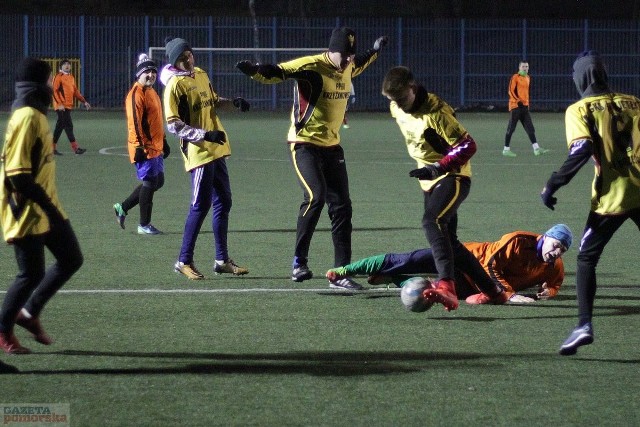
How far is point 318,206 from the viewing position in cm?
968

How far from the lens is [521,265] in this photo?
9.22 m

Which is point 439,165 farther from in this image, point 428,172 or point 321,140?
point 321,140

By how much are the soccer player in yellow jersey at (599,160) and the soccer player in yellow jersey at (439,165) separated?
4.33 feet

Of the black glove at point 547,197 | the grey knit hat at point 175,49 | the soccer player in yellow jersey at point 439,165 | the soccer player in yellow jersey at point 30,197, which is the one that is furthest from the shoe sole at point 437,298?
the grey knit hat at point 175,49

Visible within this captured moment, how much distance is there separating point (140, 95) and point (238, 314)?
17.7 ft

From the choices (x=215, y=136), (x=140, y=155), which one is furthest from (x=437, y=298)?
(x=140, y=155)

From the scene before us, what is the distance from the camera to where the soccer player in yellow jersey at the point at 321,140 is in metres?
9.68

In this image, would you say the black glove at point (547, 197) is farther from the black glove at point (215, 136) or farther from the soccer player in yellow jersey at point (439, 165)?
the black glove at point (215, 136)

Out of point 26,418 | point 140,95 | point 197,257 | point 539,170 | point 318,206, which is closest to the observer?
point 26,418

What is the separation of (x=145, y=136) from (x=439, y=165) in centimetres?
579

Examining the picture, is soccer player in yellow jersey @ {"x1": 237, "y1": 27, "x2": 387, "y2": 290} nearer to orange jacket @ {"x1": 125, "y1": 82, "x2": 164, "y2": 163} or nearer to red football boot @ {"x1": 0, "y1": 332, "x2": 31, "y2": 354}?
red football boot @ {"x1": 0, "y1": 332, "x2": 31, "y2": 354}

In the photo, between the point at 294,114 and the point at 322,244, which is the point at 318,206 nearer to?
the point at 294,114

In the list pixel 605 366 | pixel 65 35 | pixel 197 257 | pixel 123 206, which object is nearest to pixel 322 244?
pixel 197 257

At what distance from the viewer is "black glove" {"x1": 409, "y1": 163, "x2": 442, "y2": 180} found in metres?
8.20
